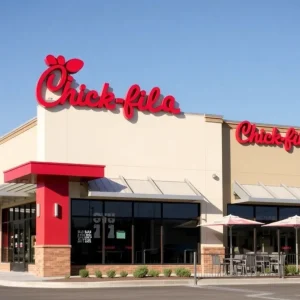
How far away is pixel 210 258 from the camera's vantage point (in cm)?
3347

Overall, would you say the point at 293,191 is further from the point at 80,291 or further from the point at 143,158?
the point at 80,291

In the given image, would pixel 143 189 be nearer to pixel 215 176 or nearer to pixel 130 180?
pixel 130 180

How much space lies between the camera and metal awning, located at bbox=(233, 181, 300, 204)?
34.2 meters

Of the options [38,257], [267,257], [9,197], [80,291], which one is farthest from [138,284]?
[9,197]

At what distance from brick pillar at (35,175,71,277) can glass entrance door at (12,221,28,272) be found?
200 inches

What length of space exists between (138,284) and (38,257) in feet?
20.5

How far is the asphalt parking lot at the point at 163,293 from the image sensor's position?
20.5 metres

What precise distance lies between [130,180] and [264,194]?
23.2 feet

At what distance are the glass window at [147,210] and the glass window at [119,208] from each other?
1.14ft

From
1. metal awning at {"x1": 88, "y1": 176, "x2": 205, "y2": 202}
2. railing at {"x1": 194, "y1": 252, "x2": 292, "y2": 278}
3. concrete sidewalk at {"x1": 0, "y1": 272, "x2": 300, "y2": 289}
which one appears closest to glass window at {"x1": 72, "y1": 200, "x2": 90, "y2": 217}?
metal awning at {"x1": 88, "y1": 176, "x2": 205, "y2": 202}

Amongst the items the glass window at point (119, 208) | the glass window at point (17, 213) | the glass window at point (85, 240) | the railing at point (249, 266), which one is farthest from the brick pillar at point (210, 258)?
the glass window at point (17, 213)

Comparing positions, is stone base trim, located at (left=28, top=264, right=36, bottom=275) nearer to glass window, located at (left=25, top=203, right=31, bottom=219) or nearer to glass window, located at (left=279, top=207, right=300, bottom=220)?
glass window, located at (left=25, top=203, right=31, bottom=219)

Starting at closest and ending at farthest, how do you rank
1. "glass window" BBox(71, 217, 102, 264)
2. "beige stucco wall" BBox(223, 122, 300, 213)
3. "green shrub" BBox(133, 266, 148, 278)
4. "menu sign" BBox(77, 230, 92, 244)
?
1. "green shrub" BBox(133, 266, 148, 278)
2. "glass window" BBox(71, 217, 102, 264)
3. "menu sign" BBox(77, 230, 92, 244)
4. "beige stucco wall" BBox(223, 122, 300, 213)

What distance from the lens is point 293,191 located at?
3634 centimetres
